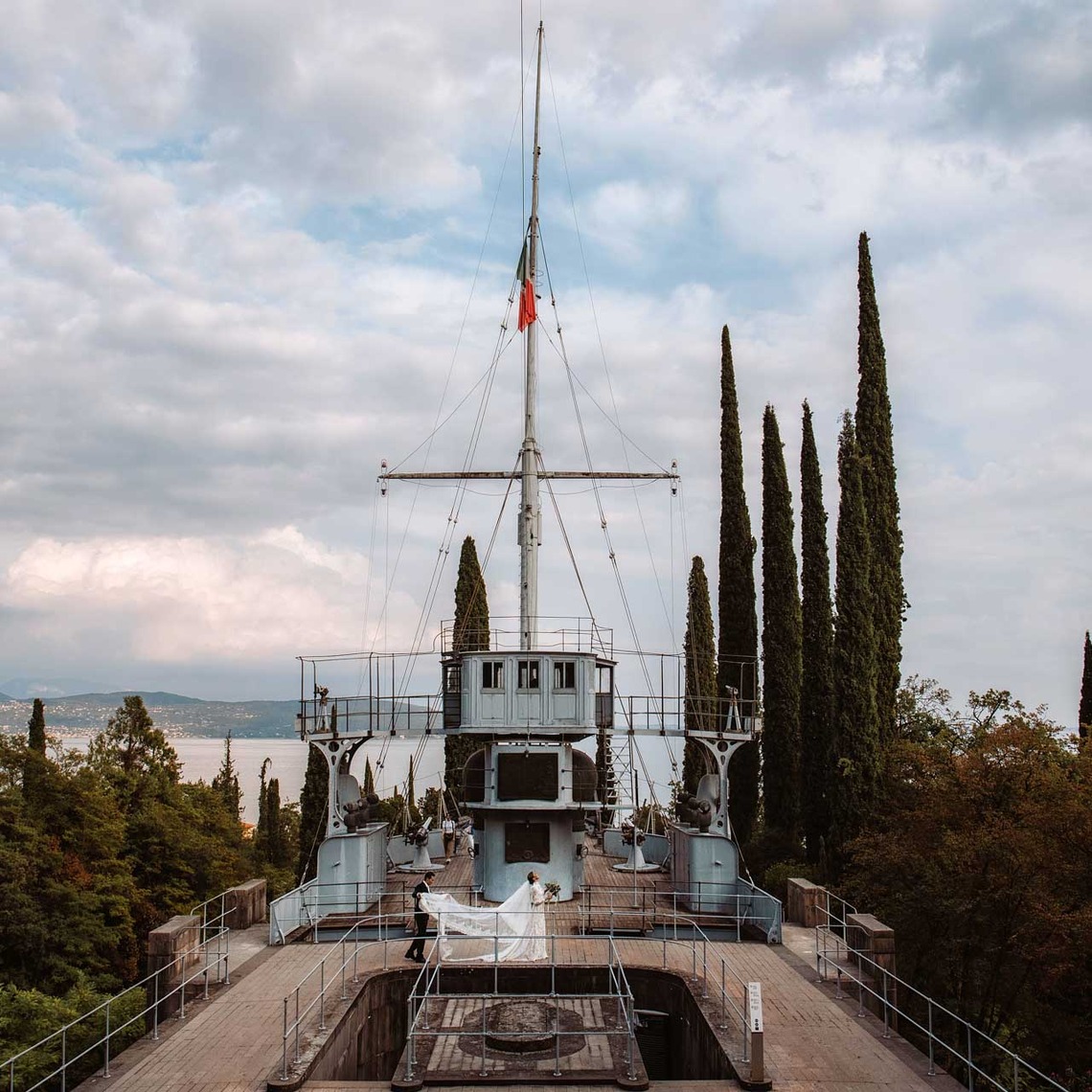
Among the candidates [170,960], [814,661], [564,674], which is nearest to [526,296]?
[564,674]

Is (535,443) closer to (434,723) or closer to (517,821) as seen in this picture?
(434,723)

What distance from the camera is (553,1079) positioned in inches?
514

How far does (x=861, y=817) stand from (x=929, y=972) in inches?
311

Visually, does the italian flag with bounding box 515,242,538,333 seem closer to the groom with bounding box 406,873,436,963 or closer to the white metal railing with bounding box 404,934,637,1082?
the groom with bounding box 406,873,436,963

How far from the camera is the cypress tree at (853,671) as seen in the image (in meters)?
29.7

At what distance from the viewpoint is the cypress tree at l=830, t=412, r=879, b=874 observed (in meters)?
29.7

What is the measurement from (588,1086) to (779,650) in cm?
2641

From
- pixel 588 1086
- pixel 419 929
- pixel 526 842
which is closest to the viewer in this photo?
pixel 588 1086

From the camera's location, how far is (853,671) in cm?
3089

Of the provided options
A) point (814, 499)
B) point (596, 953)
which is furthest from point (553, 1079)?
point (814, 499)

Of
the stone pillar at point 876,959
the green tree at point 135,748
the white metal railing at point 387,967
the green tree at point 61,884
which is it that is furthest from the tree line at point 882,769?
the green tree at point 135,748

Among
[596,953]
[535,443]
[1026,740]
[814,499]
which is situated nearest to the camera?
[596,953]

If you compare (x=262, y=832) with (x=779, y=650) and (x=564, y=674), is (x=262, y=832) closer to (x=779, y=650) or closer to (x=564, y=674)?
(x=779, y=650)

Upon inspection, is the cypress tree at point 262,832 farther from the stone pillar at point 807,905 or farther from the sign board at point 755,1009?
the sign board at point 755,1009
